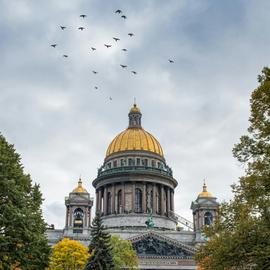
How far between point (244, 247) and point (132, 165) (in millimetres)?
68747

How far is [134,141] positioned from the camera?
92.5 metres

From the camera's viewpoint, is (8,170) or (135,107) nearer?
(8,170)

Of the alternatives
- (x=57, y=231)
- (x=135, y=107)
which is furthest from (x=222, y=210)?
(x=135, y=107)

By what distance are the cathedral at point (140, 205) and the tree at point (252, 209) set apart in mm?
49874

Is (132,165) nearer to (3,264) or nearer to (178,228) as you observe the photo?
(178,228)

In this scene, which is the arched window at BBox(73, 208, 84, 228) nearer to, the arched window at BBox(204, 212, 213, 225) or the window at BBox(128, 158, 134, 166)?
the window at BBox(128, 158, 134, 166)

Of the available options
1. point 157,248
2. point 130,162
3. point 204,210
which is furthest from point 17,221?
point 130,162

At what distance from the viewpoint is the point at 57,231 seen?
7600cm

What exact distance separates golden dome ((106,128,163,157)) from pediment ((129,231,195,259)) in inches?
851

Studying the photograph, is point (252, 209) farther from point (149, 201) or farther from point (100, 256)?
point (149, 201)

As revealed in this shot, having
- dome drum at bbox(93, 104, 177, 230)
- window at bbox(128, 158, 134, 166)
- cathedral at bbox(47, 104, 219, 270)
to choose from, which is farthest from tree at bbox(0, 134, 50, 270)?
window at bbox(128, 158, 134, 166)

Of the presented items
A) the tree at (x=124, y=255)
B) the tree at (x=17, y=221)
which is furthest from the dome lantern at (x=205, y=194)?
the tree at (x=17, y=221)

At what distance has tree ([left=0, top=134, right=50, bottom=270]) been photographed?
25891mm

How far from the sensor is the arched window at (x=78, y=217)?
252 feet
